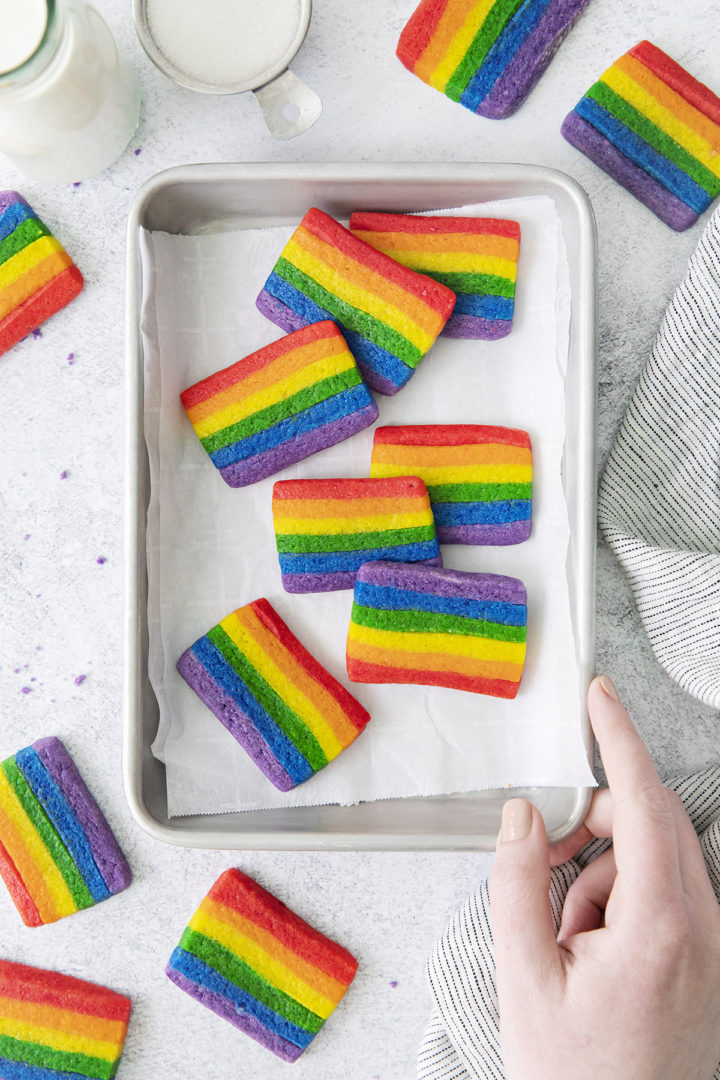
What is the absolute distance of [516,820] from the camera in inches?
38.1

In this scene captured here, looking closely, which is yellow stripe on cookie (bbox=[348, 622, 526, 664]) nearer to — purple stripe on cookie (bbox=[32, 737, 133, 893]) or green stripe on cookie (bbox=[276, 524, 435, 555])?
green stripe on cookie (bbox=[276, 524, 435, 555])

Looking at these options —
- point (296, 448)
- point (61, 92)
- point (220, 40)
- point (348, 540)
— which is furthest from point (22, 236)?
point (348, 540)

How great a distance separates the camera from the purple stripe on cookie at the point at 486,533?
1.08 meters

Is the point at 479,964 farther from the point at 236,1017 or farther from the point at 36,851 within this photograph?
the point at 36,851

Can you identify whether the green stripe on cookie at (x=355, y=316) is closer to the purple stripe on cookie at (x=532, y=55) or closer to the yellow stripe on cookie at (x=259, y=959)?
the purple stripe on cookie at (x=532, y=55)

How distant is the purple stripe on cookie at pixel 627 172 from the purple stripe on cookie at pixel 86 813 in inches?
38.8

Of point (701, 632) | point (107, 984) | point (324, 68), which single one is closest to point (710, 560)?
point (701, 632)

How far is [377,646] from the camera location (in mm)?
1060

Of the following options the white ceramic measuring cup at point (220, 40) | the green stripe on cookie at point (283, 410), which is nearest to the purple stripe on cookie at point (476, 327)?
the green stripe on cookie at point (283, 410)

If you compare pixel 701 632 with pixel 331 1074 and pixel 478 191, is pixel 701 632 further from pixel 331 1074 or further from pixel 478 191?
pixel 331 1074

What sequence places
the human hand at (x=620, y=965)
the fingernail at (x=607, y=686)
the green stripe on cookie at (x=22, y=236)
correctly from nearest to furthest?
the human hand at (x=620, y=965) → the fingernail at (x=607, y=686) → the green stripe on cookie at (x=22, y=236)

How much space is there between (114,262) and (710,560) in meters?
0.81

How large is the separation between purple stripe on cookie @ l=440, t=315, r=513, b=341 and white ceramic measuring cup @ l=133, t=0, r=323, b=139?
0.34 metres

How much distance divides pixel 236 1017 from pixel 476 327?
89 centimetres
